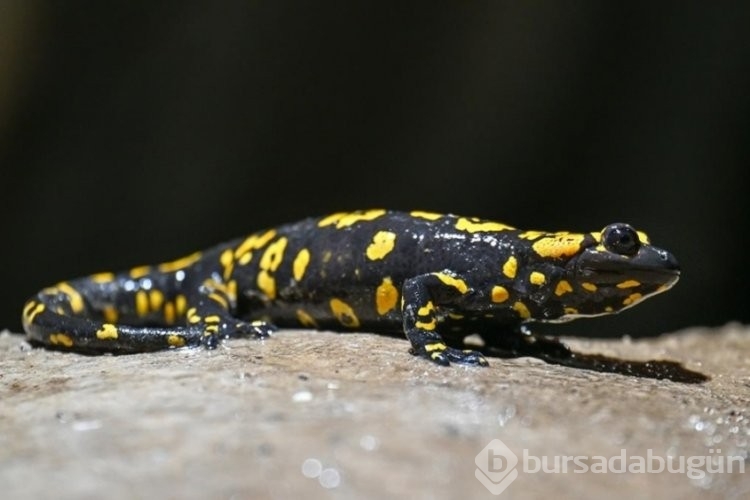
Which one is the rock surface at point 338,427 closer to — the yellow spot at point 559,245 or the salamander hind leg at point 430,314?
the salamander hind leg at point 430,314

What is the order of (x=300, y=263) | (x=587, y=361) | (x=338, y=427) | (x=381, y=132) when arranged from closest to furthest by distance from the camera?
1. (x=338, y=427)
2. (x=587, y=361)
3. (x=300, y=263)
4. (x=381, y=132)

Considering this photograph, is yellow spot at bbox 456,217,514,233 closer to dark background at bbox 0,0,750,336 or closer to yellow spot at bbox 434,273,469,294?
yellow spot at bbox 434,273,469,294

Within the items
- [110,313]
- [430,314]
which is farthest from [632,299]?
[110,313]

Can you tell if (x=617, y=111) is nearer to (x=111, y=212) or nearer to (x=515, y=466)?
(x=111, y=212)

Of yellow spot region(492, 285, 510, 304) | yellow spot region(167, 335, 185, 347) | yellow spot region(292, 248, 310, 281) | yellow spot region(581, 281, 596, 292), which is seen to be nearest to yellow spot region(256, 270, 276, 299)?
yellow spot region(292, 248, 310, 281)

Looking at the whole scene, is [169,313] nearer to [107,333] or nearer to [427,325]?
[107,333]

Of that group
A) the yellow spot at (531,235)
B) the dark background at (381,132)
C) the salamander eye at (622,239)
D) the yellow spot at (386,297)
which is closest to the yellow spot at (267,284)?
the yellow spot at (386,297)
